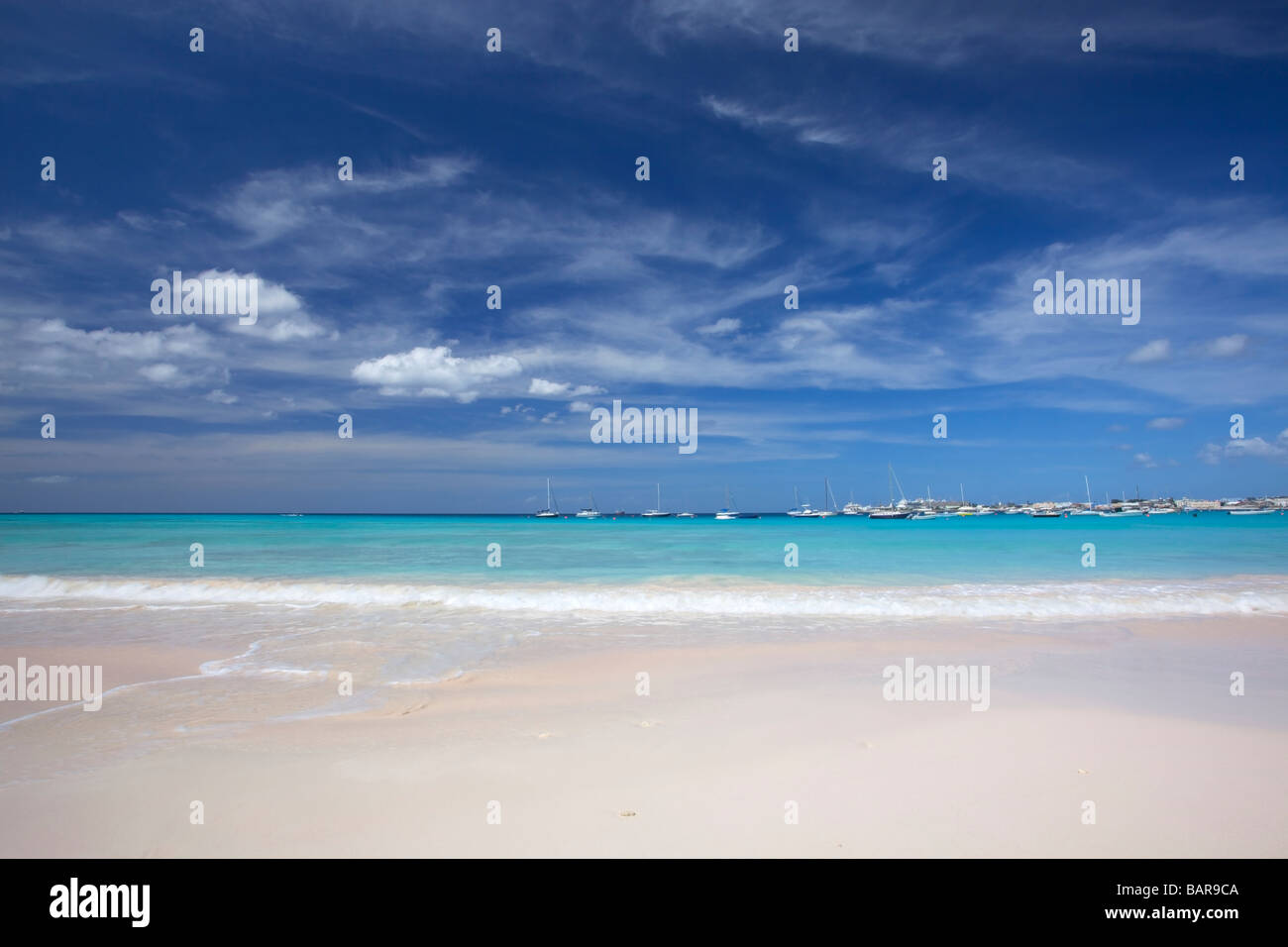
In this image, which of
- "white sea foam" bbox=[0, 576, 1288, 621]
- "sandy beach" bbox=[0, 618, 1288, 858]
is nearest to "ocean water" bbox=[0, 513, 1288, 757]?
"white sea foam" bbox=[0, 576, 1288, 621]

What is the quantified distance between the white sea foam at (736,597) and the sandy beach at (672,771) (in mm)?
6431

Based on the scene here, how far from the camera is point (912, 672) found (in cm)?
902

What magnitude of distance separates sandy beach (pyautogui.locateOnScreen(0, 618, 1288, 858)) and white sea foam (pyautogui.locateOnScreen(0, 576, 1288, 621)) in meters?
6.43

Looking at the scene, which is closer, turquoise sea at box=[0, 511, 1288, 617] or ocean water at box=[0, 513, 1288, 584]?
turquoise sea at box=[0, 511, 1288, 617]

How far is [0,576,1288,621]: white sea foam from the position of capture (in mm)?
15203

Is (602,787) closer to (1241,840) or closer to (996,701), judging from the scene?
(1241,840)

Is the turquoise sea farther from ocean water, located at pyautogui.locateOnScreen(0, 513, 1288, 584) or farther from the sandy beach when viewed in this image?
the sandy beach

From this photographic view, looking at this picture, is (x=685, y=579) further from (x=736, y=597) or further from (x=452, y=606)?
(x=452, y=606)

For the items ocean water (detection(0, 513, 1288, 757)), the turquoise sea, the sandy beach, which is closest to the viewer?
the sandy beach

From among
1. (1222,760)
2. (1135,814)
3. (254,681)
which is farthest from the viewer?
(254,681)

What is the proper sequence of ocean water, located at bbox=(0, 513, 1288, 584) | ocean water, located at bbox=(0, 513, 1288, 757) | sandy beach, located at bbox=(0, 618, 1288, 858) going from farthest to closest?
ocean water, located at bbox=(0, 513, 1288, 584)
ocean water, located at bbox=(0, 513, 1288, 757)
sandy beach, located at bbox=(0, 618, 1288, 858)

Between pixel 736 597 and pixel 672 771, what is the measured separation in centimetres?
1202
